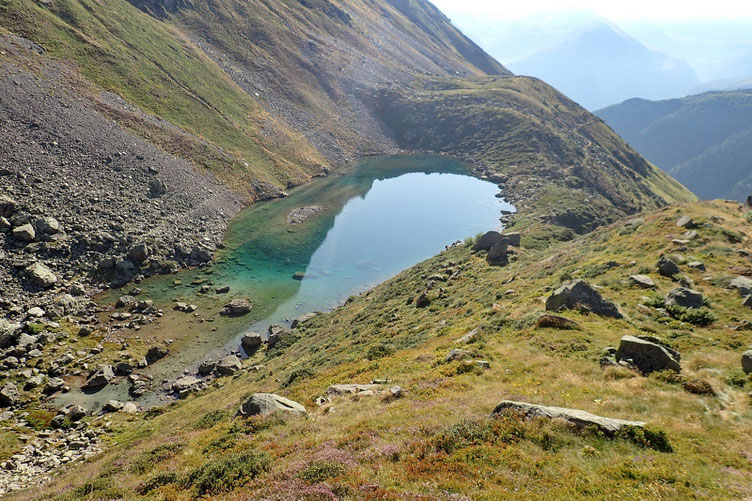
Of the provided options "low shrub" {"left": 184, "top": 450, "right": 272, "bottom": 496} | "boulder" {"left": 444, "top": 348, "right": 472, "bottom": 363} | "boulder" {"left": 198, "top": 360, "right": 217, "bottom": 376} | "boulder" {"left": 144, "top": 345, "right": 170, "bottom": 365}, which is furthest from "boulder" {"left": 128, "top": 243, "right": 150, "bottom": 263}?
"boulder" {"left": 444, "top": 348, "right": 472, "bottom": 363}

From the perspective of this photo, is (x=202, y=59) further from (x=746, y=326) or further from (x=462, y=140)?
(x=746, y=326)

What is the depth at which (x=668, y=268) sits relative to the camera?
99.8 feet

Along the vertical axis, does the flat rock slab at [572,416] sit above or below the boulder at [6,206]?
above

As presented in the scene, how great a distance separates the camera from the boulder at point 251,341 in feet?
154

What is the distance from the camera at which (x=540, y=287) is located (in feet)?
122

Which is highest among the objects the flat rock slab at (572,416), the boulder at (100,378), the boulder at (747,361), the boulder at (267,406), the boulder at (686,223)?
the boulder at (686,223)

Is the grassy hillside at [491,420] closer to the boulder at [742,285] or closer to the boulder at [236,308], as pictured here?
the boulder at [742,285]

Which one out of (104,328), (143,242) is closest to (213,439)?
(104,328)

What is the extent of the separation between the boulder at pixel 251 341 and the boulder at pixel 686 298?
4084 centimetres

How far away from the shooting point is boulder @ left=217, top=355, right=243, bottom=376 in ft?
136

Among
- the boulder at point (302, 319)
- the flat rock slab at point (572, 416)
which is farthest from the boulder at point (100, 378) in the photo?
the flat rock slab at point (572, 416)

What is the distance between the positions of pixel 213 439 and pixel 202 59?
438 ft

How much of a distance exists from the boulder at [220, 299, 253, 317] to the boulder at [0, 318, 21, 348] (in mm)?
20470

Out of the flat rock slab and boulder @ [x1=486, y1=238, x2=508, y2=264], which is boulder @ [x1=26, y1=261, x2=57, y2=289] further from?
boulder @ [x1=486, y1=238, x2=508, y2=264]
